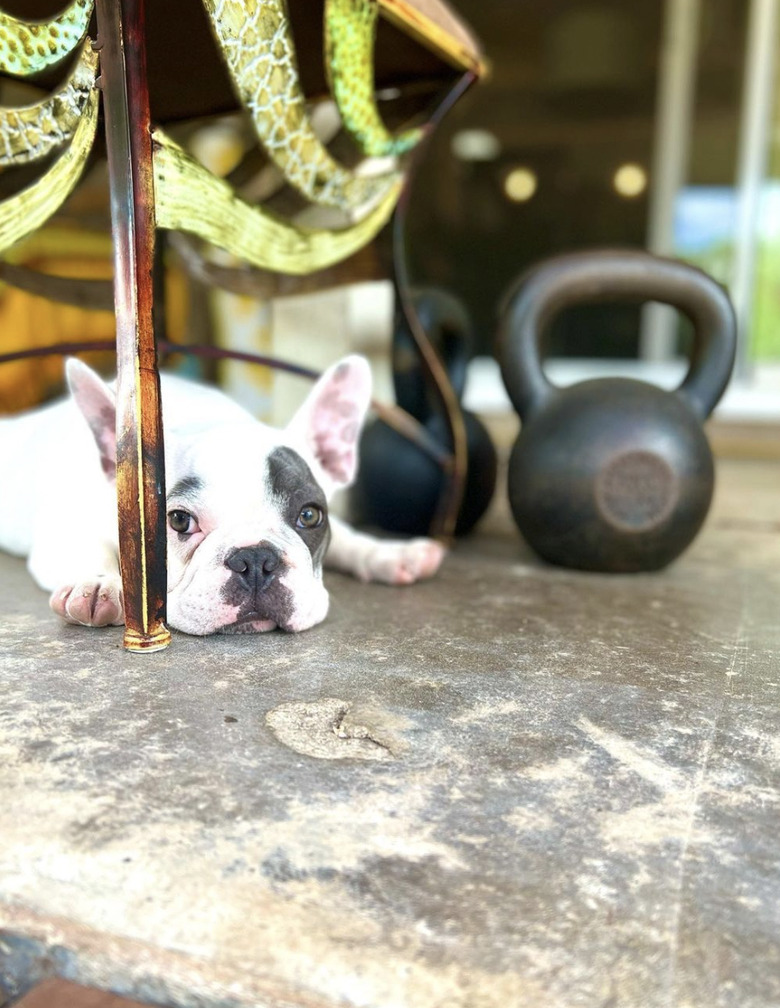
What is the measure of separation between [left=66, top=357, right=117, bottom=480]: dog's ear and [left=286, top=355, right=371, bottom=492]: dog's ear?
11.0 inches

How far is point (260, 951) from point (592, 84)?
224 inches

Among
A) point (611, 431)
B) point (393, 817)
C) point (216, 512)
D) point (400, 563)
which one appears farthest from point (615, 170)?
point (393, 817)

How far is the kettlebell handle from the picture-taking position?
6.02 feet

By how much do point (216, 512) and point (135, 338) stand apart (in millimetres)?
278

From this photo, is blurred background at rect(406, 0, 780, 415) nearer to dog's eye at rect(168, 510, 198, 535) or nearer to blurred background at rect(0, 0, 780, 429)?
blurred background at rect(0, 0, 780, 429)

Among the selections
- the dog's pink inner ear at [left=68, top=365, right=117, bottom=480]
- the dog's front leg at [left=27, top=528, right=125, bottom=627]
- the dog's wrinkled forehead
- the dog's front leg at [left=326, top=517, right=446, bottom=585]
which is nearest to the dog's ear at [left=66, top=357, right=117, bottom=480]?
the dog's pink inner ear at [left=68, top=365, right=117, bottom=480]

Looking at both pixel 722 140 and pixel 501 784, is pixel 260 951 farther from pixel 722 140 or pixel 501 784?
pixel 722 140

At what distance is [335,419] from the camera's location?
1.57 meters

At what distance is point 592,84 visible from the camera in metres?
5.44

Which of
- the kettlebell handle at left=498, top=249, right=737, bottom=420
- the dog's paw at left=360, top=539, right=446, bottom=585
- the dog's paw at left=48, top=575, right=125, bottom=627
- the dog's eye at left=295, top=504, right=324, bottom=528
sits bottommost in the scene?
the dog's paw at left=360, top=539, right=446, bottom=585

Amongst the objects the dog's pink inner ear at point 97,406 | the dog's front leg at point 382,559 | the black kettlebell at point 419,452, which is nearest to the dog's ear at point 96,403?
the dog's pink inner ear at point 97,406

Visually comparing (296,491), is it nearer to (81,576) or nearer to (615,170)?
(81,576)

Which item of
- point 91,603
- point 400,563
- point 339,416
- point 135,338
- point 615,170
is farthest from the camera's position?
point 615,170

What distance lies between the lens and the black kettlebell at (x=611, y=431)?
172 centimetres
